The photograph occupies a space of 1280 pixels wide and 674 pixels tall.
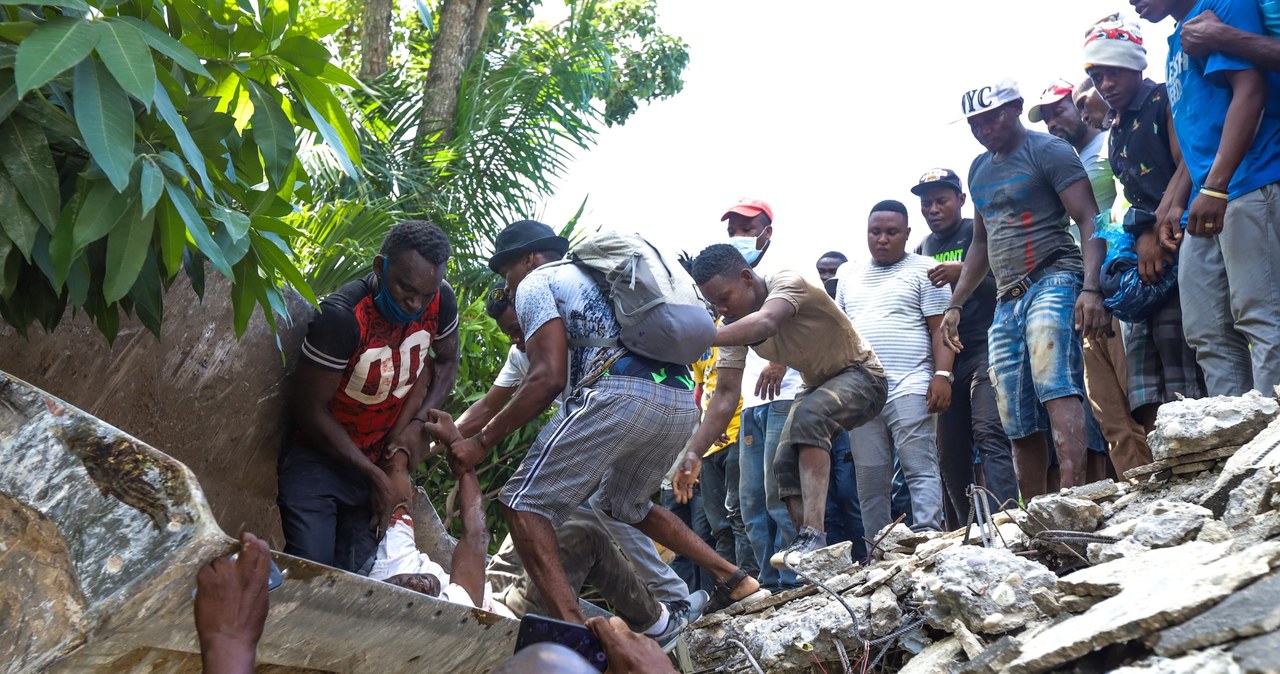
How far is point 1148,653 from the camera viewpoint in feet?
7.86

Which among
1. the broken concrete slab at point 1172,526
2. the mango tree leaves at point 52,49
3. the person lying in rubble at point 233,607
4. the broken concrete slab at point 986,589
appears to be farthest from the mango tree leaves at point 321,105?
the broken concrete slab at point 1172,526

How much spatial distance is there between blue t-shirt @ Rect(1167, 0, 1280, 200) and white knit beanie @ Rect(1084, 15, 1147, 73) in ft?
1.43

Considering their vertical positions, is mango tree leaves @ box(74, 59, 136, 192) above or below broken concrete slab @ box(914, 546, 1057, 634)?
above

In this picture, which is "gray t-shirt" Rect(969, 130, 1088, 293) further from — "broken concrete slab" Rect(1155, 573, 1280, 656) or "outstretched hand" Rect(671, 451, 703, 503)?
"broken concrete slab" Rect(1155, 573, 1280, 656)

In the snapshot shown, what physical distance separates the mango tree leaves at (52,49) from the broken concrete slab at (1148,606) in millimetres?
2301

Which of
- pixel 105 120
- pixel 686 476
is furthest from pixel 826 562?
pixel 105 120

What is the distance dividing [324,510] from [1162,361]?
342cm

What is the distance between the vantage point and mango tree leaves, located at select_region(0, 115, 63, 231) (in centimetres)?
251

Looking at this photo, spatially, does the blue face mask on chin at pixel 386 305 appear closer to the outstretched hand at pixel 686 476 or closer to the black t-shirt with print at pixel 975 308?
the outstretched hand at pixel 686 476

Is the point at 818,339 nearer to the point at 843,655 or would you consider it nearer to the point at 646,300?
the point at 646,300

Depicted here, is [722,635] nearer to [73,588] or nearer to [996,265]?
[996,265]

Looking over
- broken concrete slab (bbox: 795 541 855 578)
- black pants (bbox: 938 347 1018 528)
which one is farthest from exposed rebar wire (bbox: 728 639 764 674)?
black pants (bbox: 938 347 1018 528)

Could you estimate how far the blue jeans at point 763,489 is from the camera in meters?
5.99

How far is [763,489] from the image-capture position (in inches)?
250
